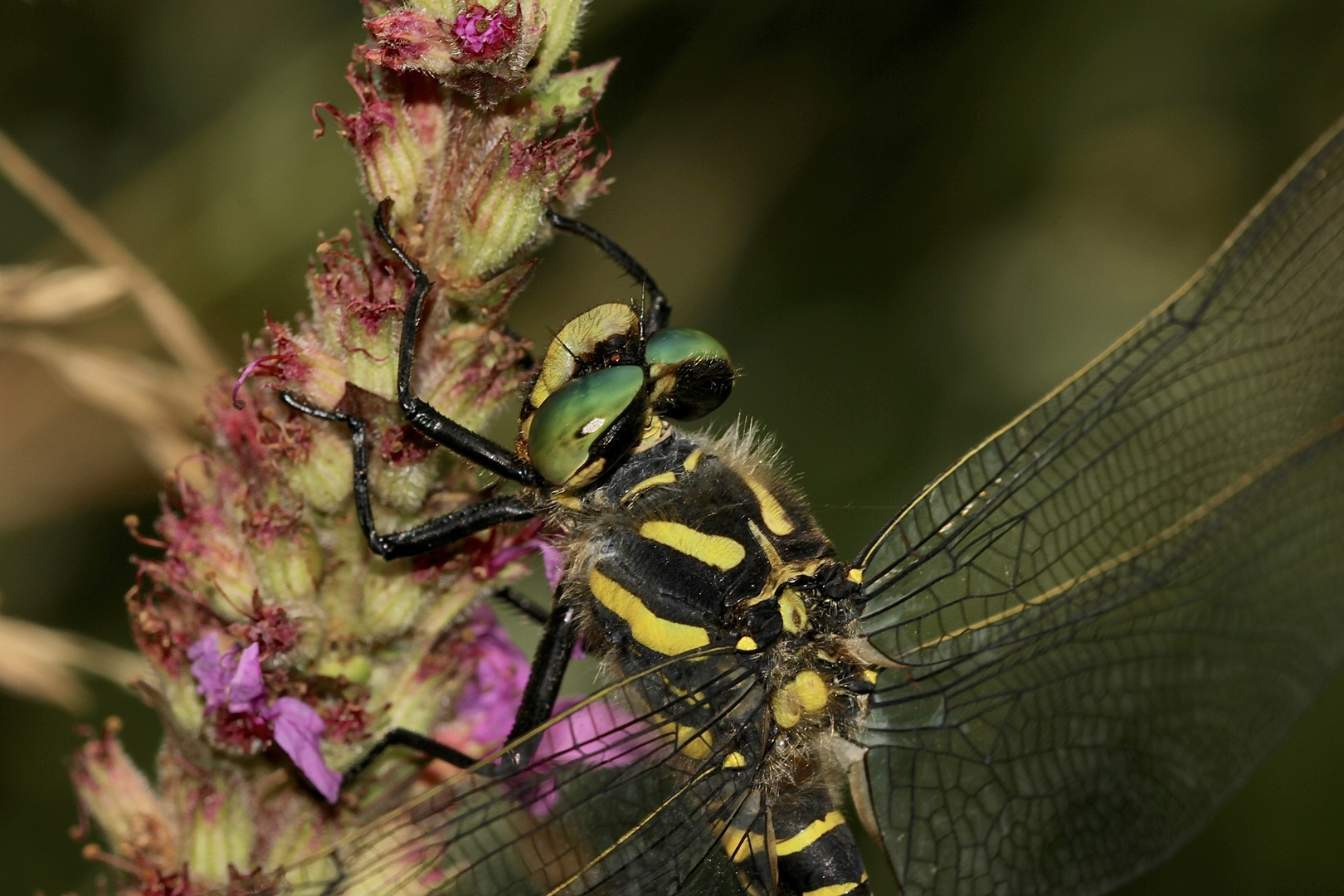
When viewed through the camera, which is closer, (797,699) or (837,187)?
(797,699)

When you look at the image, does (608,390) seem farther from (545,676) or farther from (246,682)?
(246,682)

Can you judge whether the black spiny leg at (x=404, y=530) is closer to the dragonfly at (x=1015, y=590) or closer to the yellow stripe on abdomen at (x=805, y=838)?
the dragonfly at (x=1015, y=590)

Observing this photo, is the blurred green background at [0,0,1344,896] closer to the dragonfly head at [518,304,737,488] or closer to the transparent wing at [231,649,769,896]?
the dragonfly head at [518,304,737,488]

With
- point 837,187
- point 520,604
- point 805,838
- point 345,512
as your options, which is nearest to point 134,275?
point 345,512

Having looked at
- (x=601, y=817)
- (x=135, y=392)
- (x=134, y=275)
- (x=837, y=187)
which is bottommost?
(x=601, y=817)

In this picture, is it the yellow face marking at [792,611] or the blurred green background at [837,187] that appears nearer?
the yellow face marking at [792,611]

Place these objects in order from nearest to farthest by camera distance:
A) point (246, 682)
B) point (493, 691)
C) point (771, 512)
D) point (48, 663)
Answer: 1. point (246, 682)
2. point (771, 512)
3. point (493, 691)
4. point (48, 663)

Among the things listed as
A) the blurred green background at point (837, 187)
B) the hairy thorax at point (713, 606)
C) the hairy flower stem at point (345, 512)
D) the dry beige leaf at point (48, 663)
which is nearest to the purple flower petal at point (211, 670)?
the hairy flower stem at point (345, 512)
